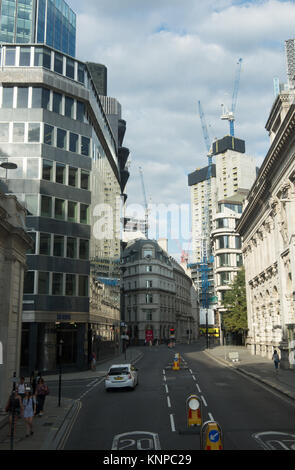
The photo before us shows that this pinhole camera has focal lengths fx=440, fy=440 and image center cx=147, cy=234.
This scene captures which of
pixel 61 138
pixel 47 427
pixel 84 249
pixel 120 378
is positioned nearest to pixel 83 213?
pixel 84 249

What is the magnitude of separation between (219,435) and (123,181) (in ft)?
319

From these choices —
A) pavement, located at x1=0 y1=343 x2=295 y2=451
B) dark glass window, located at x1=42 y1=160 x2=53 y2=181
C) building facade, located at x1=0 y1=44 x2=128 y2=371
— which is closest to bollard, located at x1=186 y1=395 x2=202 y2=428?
pavement, located at x1=0 y1=343 x2=295 y2=451

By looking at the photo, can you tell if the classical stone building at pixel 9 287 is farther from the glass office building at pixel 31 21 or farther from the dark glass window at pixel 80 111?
the glass office building at pixel 31 21

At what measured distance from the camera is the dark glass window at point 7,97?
44.6 metres

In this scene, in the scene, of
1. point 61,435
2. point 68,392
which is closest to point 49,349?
point 68,392

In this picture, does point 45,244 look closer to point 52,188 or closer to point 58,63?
point 52,188

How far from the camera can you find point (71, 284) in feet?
146

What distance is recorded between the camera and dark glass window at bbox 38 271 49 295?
42.3 meters

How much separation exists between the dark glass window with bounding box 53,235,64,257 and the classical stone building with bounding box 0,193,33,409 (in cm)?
2012

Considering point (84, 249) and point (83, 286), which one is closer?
point (83, 286)

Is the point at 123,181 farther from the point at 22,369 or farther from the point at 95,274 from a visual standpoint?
the point at 22,369

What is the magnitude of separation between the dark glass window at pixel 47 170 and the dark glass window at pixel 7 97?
692 cm

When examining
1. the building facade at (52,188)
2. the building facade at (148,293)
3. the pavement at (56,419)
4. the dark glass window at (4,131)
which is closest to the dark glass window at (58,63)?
the building facade at (52,188)

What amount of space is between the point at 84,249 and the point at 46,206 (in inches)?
241
